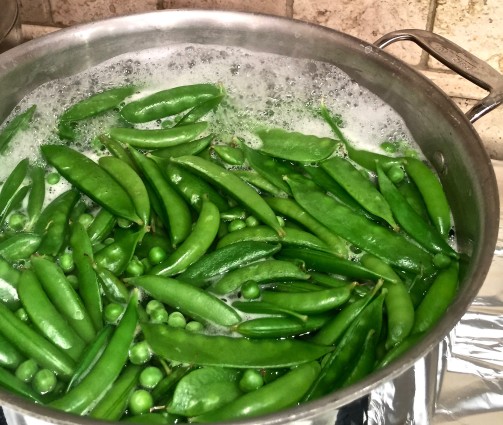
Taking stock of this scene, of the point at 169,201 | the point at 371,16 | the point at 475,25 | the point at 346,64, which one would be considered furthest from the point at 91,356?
the point at 475,25

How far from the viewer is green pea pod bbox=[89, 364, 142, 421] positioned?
99cm

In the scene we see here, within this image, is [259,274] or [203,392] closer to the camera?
[203,392]

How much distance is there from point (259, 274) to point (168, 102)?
558 mm

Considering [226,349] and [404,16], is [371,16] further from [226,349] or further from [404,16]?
[226,349]

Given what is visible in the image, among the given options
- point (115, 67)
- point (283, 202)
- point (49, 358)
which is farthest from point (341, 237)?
point (115, 67)

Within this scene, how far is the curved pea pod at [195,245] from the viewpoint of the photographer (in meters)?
1.20

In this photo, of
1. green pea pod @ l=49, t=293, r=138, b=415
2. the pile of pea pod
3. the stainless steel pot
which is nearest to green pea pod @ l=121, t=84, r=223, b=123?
the pile of pea pod

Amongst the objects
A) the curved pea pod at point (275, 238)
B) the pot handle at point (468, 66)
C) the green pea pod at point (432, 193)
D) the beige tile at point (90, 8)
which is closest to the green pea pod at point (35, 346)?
the curved pea pod at point (275, 238)

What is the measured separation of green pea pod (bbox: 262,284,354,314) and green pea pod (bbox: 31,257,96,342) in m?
0.35

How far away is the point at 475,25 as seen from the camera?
169 centimetres

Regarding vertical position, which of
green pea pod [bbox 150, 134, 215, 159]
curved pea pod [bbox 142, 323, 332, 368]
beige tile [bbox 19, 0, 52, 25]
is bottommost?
curved pea pod [bbox 142, 323, 332, 368]

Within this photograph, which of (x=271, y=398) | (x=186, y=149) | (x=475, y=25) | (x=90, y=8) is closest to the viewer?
(x=271, y=398)

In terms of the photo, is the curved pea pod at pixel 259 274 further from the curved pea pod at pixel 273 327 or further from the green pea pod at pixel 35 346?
the green pea pod at pixel 35 346

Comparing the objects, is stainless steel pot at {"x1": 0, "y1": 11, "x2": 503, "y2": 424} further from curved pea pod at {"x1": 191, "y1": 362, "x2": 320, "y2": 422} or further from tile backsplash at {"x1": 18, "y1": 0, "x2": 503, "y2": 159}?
curved pea pod at {"x1": 191, "y1": 362, "x2": 320, "y2": 422}
